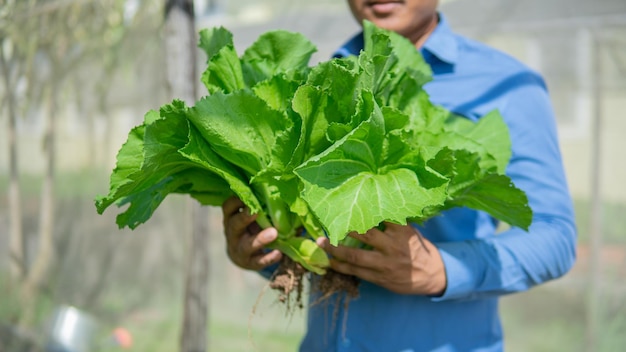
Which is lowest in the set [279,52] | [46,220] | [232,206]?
[232,206]

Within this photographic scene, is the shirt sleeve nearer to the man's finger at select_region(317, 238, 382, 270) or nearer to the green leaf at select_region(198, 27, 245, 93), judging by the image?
the man's finger at select_region(317, 238, 382, 270)

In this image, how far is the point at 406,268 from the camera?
1.42 m

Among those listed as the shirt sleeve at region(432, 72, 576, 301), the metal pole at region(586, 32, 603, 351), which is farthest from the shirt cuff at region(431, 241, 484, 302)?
the metal pole at region(586, 32, 603, 351)

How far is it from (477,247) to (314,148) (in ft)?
1.39

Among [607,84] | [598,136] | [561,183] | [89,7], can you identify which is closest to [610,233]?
[598,136]

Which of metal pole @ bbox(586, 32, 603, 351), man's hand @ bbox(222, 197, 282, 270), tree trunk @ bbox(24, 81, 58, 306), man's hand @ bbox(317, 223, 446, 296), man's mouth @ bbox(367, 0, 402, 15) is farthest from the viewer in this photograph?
tree trunk @ bbox(24, 81, 58, 306)

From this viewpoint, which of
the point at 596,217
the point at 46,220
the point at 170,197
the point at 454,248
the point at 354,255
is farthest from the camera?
the point at 46,220

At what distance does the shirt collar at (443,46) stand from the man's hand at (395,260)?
1.47 feet

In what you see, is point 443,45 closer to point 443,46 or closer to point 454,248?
point 443,46

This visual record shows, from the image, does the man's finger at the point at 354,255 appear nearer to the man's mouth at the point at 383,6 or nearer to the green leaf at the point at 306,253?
the green leaf at the point at 306,253

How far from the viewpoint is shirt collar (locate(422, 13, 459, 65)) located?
1.72 meters

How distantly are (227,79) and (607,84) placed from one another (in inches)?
80.3

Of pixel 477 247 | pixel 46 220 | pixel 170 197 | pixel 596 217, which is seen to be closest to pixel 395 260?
pixel 477 247

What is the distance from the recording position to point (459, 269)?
1.49 m
